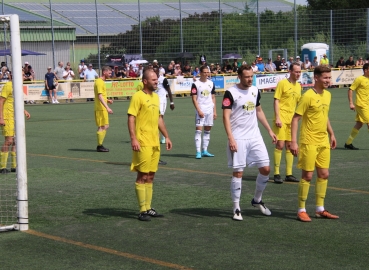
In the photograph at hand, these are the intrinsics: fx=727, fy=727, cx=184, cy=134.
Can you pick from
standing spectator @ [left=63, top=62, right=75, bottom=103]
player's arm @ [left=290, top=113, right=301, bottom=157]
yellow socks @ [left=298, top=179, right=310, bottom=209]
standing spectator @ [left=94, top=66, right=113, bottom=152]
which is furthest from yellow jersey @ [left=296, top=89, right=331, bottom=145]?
standing spectator @ [left=63, top=62, right=75, bottom=103]

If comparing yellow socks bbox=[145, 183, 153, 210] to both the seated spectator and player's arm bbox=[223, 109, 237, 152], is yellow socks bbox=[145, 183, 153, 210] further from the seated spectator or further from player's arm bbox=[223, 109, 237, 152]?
the seated spectator

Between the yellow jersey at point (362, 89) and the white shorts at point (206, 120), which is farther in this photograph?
the yellow jersey at point (362, 89)

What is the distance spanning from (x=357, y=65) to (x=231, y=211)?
3649 centimetres

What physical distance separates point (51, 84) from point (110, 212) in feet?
88.1

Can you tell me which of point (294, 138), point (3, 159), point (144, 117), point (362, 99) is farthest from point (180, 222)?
point (362, 99)

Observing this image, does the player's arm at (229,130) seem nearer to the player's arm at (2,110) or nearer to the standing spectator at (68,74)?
the player's arm at (2,110)

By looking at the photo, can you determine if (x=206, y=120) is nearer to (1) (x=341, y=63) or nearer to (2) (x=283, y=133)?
(2) (x=283, y=133)

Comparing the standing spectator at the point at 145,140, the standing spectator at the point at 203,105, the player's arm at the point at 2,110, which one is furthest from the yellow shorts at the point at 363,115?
the standing spectator at the point at 145,140

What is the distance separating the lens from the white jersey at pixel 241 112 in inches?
365

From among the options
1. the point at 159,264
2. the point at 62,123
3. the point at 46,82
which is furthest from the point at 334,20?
the point at 159,264

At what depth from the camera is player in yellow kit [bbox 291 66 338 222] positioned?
899 centimetres

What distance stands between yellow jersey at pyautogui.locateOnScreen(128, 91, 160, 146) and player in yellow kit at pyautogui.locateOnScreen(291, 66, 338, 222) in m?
1.78

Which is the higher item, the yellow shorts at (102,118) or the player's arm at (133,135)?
the player's arm at (133,135)

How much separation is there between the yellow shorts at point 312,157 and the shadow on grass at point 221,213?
2.33 ft
